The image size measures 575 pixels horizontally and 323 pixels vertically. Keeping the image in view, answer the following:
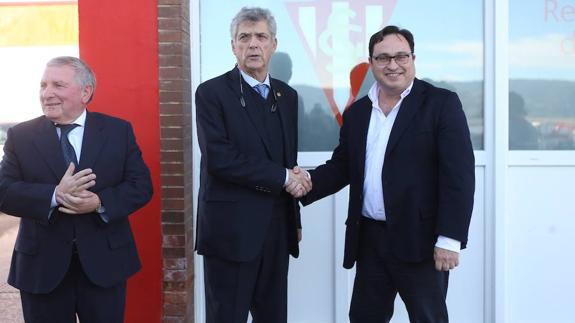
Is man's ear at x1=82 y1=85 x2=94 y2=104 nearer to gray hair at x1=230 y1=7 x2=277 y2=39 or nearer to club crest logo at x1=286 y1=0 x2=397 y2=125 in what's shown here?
gray hair at x1=230 y1=7 x2=277 y2=39

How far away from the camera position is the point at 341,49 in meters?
3.91

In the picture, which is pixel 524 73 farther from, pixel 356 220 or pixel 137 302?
pixel 137 302

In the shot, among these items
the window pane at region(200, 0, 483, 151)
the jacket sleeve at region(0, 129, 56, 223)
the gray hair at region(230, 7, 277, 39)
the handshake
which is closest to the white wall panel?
the window pane at region(200, 0, 483, 151)

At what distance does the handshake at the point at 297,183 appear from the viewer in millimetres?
2824


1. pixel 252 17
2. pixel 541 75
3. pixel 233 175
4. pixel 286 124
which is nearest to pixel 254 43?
pixel 252 17

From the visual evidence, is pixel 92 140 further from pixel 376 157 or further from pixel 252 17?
pixel 376 157

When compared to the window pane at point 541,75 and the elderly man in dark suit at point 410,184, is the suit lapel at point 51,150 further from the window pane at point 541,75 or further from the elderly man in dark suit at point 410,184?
the window pane at point 541,75

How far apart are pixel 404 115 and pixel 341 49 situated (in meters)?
1.36

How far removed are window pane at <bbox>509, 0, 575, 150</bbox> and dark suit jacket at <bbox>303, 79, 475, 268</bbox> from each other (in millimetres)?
1448

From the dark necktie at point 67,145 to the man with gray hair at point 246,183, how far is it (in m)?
0.62

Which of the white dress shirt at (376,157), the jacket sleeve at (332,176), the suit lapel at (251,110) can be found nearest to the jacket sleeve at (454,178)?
the white dress shirt at (376,157)

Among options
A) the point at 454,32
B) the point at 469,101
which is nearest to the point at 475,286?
the point at 469,101

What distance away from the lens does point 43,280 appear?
242cm

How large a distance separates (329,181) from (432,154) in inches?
25.4
